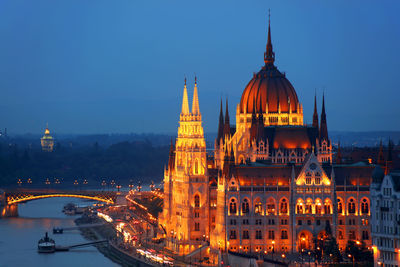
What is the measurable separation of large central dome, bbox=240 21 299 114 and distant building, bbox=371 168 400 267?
44.0 m

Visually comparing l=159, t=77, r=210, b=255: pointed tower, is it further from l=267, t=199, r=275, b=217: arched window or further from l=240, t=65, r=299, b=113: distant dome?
l=240, t=65, r=299, b=113: distant dome

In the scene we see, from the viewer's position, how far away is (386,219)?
320 feet


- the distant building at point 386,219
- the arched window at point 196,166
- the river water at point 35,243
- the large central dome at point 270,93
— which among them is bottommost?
the river water at point 35,243

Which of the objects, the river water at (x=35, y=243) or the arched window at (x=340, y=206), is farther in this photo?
the river water at (x=35, y=243)

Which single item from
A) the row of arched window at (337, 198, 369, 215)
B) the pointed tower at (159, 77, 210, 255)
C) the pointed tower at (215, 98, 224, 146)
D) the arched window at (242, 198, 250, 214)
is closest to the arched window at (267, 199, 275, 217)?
the arched window at (242, 198, 250, 214)

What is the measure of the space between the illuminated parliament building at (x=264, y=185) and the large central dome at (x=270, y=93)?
0.13 metres

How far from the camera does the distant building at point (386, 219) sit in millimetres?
96000

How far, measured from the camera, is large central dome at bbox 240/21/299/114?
142750 millimetres

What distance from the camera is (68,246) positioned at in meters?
150

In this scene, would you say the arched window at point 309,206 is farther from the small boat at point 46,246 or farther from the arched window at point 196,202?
the small boat at point 46,246

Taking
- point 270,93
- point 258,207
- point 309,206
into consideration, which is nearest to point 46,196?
point 270,93

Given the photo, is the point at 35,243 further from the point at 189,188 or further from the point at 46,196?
the point at 46,196

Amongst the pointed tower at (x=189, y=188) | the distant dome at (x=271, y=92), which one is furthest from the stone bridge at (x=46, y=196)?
the pointed tower at (x=189, y=188)

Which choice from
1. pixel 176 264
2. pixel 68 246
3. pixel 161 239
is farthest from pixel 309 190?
pixel 68 246
